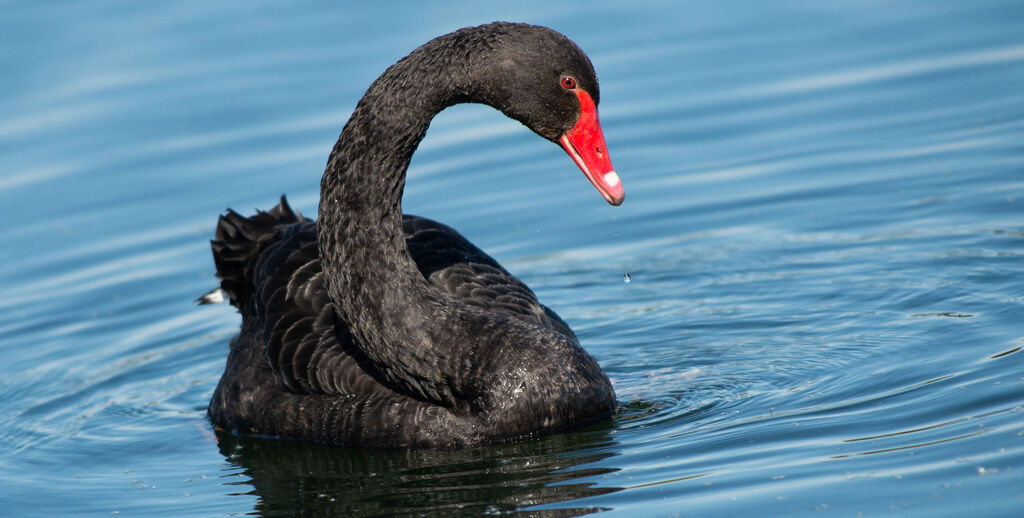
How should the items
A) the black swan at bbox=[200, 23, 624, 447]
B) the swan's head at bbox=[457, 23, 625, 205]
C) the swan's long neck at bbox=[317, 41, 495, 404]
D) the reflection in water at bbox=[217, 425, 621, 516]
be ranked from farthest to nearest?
the swan's long neck at bbox=[317, 41, 495, 404]
the black swan at bbox=[200, 23, 624, 447]
the swan's head at bbox=[457, 23, 625, 205]
the reflection in water at bbox=[217, 425, 621, 516]

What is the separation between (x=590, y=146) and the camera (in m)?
7.81

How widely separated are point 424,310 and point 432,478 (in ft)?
3.37

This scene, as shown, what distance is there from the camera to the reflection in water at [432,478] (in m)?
7.16

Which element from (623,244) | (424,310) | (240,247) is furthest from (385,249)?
(623,244)

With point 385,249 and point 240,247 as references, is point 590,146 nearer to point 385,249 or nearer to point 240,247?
point 385,249

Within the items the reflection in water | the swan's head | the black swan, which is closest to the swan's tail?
the black swan

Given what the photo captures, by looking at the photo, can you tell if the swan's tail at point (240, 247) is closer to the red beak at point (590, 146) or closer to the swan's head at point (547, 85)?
the swan's head at point (547, 85)

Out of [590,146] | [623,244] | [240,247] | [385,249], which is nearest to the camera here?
[590,146]

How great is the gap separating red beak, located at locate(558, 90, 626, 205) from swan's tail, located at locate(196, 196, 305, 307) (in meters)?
2.91

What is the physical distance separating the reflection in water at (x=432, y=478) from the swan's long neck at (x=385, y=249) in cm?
48

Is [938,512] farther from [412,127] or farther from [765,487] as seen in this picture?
[412,127]

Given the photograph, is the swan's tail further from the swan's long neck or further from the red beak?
the red beak

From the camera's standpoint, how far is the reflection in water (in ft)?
23.5

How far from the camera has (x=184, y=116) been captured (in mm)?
14578
